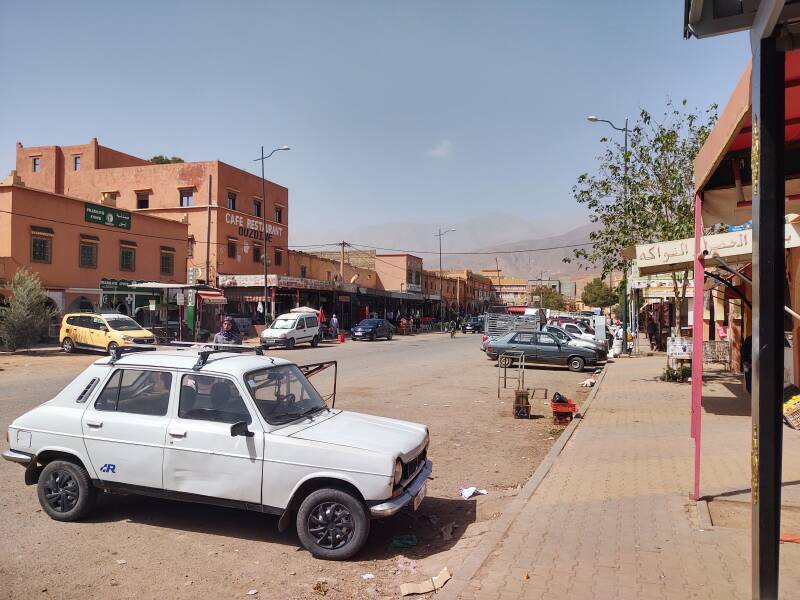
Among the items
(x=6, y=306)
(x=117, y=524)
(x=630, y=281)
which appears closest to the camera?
(x=117, y=524)

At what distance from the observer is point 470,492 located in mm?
6832

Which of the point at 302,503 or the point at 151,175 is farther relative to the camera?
the point at 151,175

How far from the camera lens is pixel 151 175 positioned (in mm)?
46188

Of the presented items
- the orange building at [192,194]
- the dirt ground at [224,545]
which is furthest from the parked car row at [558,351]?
the orange building at [192,194]

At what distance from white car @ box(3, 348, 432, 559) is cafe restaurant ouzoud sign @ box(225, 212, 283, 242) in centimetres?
4062

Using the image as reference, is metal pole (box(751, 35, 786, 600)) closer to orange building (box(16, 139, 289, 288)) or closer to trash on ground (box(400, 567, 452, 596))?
trash on ground (box(400, 567, 452, 596))

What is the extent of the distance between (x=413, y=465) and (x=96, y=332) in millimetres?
23061

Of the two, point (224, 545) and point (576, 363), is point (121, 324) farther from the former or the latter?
point (224, 545)

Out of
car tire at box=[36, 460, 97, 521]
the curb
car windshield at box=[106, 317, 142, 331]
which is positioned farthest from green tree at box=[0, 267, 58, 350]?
the curb

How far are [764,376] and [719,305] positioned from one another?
22340 mm

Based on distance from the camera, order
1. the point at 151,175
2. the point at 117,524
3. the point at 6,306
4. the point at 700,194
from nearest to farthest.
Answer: the point at 117,524
the point at 700,194
the point at 6,306
the point at 151,175

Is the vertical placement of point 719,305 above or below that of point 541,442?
above

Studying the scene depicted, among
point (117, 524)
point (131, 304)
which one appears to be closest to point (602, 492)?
point (117, 524)

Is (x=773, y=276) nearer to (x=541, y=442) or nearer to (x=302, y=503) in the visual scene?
(x=302, y=503)
